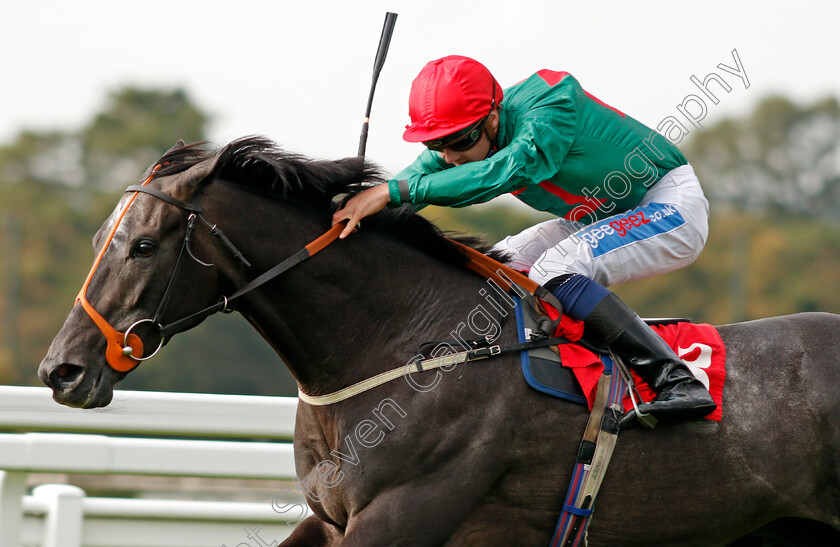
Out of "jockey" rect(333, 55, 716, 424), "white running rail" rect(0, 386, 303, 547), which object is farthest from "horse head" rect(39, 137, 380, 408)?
"white running rail" rect(0, 386, 303, 547)

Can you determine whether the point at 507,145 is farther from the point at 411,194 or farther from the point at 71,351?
the point at 71,351

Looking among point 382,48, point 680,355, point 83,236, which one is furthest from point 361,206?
point 83,236

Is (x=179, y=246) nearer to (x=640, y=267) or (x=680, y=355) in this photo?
(x=640, y=267)

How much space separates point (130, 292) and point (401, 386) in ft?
3.06

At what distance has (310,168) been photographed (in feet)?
11.3

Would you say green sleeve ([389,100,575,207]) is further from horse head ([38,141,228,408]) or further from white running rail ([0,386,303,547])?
white running rail ([0,386,303,547])

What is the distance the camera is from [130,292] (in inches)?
122

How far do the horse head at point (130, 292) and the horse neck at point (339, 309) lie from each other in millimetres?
220

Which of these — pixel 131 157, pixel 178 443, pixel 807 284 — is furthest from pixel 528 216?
pixel 178 443

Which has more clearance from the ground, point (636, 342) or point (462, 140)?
point (462, 140)

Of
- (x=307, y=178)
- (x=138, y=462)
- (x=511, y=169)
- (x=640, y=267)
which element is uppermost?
(x=511, y=169)

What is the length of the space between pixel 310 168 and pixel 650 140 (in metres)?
1.35

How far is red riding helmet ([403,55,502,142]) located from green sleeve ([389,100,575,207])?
172 millimetres

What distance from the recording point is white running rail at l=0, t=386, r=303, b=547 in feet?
13.5
